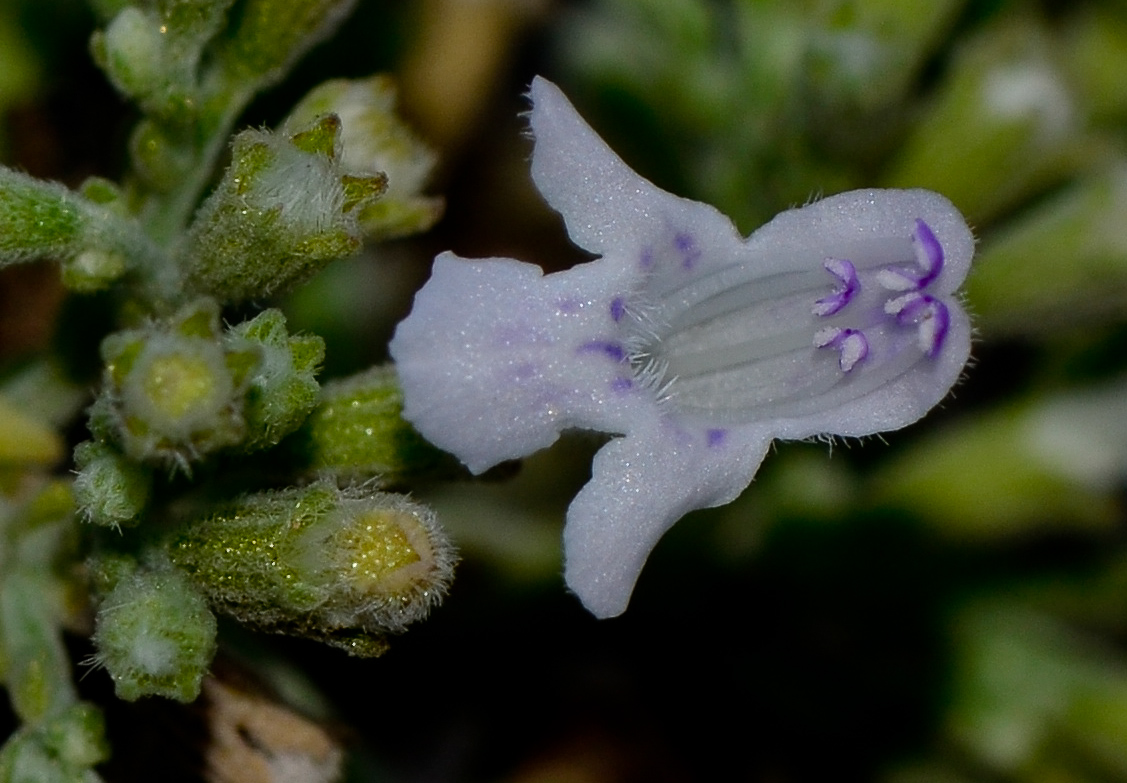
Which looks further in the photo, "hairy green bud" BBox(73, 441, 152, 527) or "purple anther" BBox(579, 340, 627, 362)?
"purple anther" BBox(579, 340, 627, 362)

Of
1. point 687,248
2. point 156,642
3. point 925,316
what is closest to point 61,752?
point 156,642

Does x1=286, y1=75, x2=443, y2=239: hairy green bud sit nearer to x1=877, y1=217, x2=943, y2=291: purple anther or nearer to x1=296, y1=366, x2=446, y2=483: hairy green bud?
x1=296, y1=366, x2=446, y2=483: hairy green bud

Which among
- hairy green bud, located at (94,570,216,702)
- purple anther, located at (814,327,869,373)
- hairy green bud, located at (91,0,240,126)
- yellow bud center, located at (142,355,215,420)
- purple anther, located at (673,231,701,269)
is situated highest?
hairy green bud, located at (91,0,240,126)

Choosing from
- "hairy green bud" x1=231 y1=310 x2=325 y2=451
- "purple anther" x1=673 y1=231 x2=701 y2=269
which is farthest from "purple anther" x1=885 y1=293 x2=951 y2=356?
"hairy green bud" x1=231 y1=310 x2=325 y2=451

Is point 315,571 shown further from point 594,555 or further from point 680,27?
point 680,27

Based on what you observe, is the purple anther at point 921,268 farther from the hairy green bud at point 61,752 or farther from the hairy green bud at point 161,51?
the hairy green bud at point 61,752

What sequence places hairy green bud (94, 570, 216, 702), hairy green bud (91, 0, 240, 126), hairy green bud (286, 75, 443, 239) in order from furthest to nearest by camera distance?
1. hairy green bud (286, 75, 443, 239)
2. hairy green bud (91, 0, 240, 126)
3. hairy green bud (94, 570, 216, 702)

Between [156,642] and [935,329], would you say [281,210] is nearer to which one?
[156,642]
